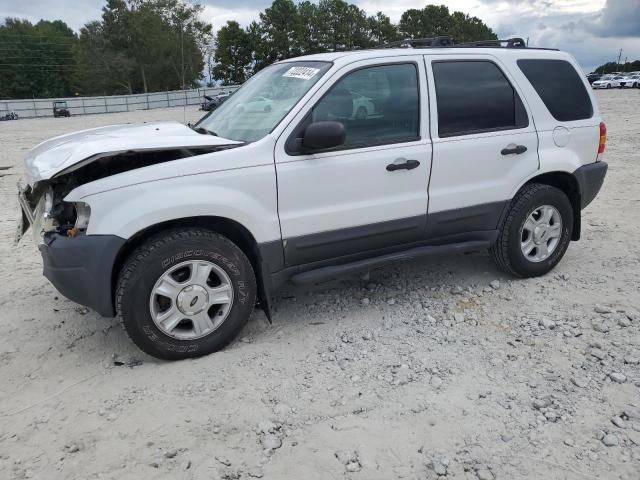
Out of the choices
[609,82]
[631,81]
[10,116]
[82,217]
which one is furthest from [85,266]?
[609,82]

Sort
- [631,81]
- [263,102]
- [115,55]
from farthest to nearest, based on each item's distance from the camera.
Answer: [115,55] → [631,81] → [263,102]

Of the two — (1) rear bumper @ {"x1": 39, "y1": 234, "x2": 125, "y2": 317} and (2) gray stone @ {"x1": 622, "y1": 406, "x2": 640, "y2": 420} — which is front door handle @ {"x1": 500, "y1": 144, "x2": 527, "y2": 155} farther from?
(1) rear bumper @ {"x1": 39, "y1": 234, "x2": 125, "y2": 317}

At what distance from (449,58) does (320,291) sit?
2101 mm

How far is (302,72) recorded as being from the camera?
3.97 metres

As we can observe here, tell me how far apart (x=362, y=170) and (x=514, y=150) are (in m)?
1.38

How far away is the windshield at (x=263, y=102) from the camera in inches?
147

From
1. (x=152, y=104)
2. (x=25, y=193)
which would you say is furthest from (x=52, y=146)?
(x=152, y=104)

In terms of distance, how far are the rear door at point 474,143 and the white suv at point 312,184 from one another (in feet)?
0.04

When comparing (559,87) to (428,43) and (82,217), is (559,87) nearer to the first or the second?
(428,43)

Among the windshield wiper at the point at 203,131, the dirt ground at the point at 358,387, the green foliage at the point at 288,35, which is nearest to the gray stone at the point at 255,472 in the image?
the dirt ground at the point at 358,387

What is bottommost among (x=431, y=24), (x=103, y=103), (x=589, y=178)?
(x=589, y=178)

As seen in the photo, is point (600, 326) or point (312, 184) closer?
point (312, 184)

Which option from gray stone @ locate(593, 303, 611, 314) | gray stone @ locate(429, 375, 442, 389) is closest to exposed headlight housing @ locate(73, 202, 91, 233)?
gray stone @ locate(429, 375, 442, 389)

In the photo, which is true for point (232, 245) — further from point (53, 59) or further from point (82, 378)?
point (53, 59)
